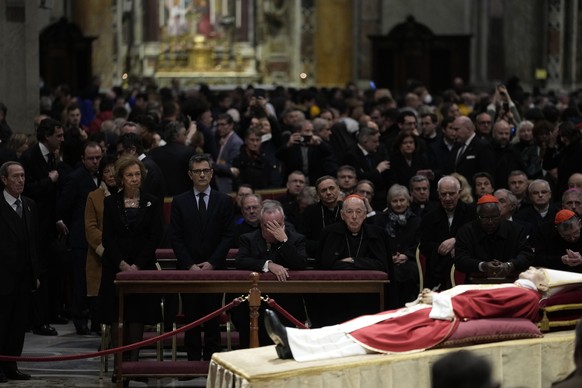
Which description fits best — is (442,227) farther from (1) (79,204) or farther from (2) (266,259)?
(1) (79,204)

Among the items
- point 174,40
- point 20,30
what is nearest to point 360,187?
point 20,30

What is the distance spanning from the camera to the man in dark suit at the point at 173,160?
15.1 meters

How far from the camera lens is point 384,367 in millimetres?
10250

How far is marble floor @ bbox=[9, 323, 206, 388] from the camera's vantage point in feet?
41.4

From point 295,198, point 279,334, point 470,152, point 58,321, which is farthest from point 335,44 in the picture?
point 279,334

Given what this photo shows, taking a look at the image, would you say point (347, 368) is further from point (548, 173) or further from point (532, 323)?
point (548, 173)

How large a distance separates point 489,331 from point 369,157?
6497 mm

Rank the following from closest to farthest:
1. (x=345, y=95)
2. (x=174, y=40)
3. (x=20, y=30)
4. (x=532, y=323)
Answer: (x=532, y=323)
(x=20, y=30)
(x=345, y=95)
(x=174, y=40)

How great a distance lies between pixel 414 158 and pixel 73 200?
3.99m

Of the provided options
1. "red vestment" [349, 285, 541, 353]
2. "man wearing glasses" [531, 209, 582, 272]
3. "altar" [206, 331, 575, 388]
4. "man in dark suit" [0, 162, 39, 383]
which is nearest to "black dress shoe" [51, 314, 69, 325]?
"man in dark suit" [0, 162, 39, 383]

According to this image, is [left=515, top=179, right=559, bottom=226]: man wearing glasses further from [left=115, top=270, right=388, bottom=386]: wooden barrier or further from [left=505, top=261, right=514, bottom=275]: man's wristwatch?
[left=115, top=270, right=388, bottom=386]: wooden barrier

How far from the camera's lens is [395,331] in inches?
414

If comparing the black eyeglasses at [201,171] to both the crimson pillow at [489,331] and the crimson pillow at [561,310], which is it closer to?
the crimson pillow at [489,331]

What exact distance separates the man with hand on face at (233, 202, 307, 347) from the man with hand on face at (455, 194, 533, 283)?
1408mm
